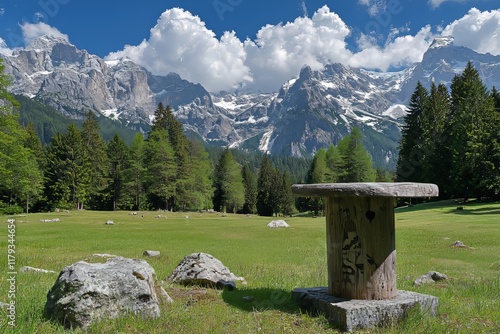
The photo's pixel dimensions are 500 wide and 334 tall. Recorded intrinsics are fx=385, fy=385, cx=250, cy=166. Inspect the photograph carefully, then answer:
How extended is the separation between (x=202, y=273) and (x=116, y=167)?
70.4 meters

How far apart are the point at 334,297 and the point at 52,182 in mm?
67504

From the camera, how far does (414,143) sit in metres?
70.9

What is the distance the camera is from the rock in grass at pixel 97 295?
5328mm

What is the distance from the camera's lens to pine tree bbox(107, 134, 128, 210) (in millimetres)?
73312

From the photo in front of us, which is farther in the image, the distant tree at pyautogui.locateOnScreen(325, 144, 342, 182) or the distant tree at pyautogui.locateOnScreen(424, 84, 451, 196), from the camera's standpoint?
the distant tree at pyautogui.locateOnScreen(325, 144, 342, 182)

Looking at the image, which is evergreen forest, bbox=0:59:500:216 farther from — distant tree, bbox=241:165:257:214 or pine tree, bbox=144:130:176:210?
distant tree, bbox=241:165:257:214

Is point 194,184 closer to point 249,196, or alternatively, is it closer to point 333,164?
point 333,164

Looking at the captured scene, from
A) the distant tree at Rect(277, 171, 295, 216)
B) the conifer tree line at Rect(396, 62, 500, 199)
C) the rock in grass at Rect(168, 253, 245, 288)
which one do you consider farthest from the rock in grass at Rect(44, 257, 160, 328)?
the distant tree at Rect(277, 171, 295, 216)

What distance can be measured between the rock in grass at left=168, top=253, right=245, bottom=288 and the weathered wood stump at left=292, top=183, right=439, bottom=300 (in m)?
2.81

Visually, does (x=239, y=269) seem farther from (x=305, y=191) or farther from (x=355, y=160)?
(x=355, y=160)

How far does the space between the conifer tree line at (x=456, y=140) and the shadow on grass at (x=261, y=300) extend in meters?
49.8

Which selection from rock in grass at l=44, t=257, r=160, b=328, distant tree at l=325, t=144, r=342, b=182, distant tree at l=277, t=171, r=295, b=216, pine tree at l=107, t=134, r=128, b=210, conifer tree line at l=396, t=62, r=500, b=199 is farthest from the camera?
distant tree at l=277, t=171, r=295, b=216

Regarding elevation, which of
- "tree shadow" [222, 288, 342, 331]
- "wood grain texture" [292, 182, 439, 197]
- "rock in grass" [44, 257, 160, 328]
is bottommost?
"tree shadow" [222, 288, 342, 331]

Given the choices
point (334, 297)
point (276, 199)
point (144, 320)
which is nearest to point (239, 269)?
point (334, 297)
